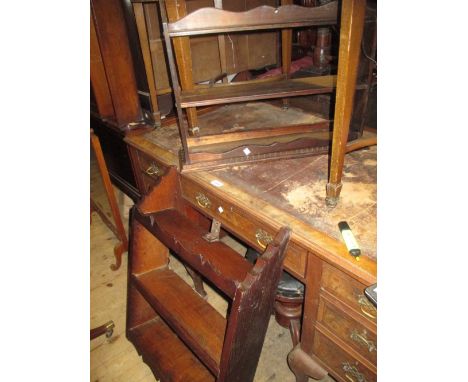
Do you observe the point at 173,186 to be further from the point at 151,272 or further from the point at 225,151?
the point at 151,272

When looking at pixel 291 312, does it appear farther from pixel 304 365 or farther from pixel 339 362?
pixel 339 362

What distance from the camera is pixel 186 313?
4.80 ft

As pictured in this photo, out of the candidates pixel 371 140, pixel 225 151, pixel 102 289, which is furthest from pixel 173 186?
pixel 102 289

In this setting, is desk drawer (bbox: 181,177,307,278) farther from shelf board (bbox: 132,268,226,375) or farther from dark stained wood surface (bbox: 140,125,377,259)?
shelf board (bbox: 132,268,226,375)

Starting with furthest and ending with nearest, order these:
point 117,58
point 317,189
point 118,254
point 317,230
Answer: point 118,254, point 117,58, point 317,189, point 317,230

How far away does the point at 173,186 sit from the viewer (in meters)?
1.67

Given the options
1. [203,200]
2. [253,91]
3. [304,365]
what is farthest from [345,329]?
[253,91]

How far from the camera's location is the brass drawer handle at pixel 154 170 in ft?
6.36

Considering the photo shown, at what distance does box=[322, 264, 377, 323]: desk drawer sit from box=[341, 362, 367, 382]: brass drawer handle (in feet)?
1.02

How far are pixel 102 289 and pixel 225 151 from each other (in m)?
1.53

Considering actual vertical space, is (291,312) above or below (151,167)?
below

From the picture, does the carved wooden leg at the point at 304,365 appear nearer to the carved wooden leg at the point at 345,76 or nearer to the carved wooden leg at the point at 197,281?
the carved wooden leg at the point at 345,76

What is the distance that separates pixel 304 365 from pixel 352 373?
0.74 feet
